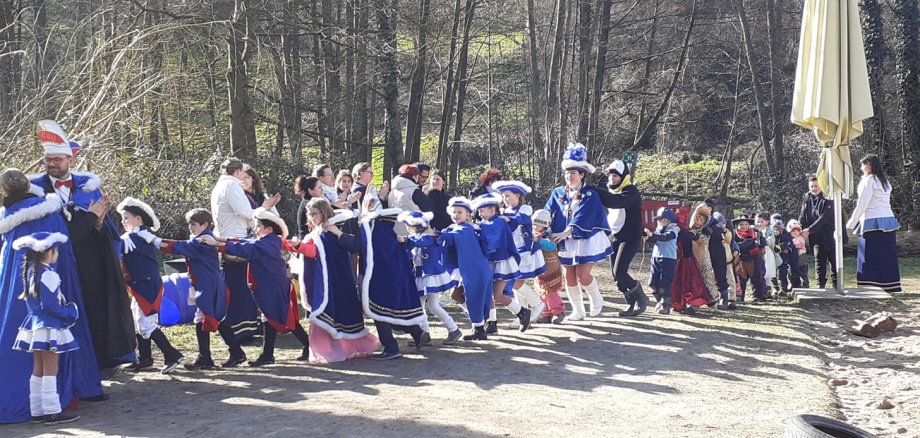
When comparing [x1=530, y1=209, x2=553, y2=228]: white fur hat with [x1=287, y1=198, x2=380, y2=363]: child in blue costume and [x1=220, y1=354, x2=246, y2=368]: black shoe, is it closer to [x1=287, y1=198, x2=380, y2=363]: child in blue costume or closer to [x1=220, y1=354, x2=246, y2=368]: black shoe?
[x1=287, y1=198, x2=380, y2=363]: child in blue costume

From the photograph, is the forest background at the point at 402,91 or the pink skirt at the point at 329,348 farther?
the forest background at the point at 402,91

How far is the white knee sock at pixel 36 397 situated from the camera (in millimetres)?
5926

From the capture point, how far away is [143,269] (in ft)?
24.4

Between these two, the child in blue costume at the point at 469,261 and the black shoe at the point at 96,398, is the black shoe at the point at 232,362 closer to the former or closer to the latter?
the black shoe at the point at 96,398

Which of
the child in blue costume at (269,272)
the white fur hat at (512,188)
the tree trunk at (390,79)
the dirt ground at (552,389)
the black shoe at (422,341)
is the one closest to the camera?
the dirt ground at (552,389)

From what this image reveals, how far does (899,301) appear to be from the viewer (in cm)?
1092

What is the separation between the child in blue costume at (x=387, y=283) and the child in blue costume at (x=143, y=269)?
1853 millimetres

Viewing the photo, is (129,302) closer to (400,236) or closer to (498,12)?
(400,236)

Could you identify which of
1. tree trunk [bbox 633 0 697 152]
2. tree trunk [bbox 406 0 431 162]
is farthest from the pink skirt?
tree trunk [bbox 633 0 697 152]

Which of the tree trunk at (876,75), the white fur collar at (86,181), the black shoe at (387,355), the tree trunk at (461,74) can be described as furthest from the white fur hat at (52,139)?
the tree trunk at (876,75)

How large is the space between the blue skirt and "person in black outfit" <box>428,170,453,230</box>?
18.6ft

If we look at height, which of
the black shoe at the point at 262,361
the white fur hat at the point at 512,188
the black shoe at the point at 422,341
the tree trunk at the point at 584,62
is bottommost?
the black shoe at the point at 262,361

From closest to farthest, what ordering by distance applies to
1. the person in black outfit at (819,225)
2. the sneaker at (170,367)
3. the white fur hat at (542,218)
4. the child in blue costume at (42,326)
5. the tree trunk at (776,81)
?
the child in blue costume at (42,326)
the sneaker at (170,367)
the white fur hat at (542,218)
the person in black outfit at (819,225)
the tree trunk at (776,81)

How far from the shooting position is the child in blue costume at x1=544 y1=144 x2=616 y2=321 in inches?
372
